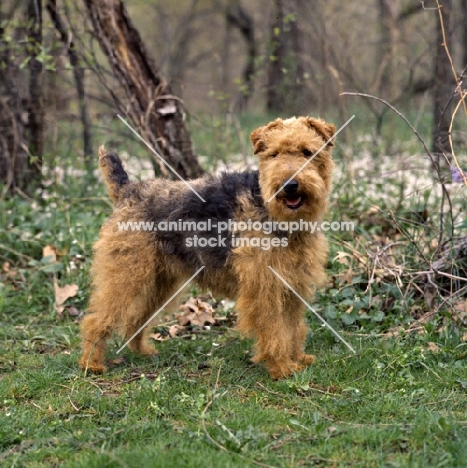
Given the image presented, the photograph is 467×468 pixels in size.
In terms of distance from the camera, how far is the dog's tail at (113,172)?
4.57 meters

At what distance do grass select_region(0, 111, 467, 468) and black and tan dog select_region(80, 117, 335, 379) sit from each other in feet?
0.91

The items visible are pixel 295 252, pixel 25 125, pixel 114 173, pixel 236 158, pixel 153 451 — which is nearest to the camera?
pixel 153 451

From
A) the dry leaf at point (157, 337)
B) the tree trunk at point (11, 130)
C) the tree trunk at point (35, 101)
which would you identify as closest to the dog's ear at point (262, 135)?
the dry leaf at point (157, 337)

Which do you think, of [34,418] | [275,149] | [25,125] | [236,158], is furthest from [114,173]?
[236,158]

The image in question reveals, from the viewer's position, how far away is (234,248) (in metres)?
4.08

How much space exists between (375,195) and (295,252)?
131 inches

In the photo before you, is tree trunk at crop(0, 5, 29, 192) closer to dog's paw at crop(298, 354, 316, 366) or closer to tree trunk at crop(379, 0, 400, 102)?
dog's paw at crop(298, 354, 316, 366)

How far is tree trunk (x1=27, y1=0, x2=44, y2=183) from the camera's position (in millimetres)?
7483

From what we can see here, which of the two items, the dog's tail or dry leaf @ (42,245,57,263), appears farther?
dry leaf @ (42,245,57,263)

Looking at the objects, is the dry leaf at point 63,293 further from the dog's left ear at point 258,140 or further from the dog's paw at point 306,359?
the dog's left ear at point 258,140

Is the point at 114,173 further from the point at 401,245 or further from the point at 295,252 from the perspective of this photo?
the point at 401,245

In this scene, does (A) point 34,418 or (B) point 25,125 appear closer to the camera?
(A) point 34,418

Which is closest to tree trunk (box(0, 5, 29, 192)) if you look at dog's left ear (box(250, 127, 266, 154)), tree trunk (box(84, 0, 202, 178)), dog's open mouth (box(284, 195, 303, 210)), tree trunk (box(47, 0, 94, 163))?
tree trunk (box(47, 0, 94, 163))

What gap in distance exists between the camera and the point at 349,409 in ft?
11.4
